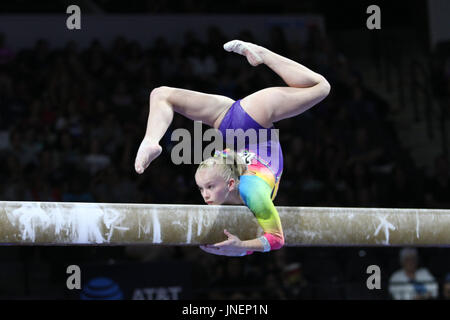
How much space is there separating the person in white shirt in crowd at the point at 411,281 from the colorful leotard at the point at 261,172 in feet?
10.5

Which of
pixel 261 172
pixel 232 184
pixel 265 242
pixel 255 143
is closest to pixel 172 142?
pixel 255 143

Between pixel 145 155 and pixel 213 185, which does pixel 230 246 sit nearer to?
pixel 213 185

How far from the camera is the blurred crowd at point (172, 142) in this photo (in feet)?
22.3

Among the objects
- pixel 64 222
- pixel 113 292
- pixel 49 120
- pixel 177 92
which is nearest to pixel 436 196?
pixel 113 292

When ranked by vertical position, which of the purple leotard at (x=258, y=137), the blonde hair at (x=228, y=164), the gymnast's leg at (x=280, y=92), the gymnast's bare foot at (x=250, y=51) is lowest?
the blonde hair at (x=228, y=164)

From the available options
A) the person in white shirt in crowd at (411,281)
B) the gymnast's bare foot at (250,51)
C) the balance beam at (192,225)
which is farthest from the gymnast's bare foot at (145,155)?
the person in white shirt in crowd at (411,281)

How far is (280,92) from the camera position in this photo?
3.71m

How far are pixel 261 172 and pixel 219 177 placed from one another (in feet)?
1.02

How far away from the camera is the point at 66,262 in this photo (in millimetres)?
6449

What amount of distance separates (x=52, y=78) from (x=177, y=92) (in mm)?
5063

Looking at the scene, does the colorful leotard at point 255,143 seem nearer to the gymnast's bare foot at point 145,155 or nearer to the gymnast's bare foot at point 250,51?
the gymnast's bare foot at point 250,51

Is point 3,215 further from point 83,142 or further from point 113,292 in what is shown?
point 83,142

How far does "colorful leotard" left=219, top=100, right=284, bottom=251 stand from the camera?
3297mm
